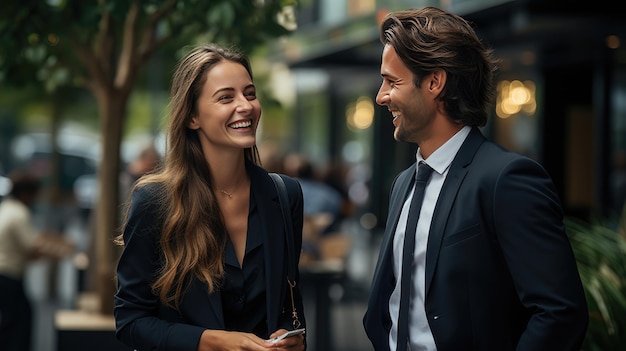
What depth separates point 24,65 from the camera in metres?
7.35

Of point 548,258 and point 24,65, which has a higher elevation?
point 24,65

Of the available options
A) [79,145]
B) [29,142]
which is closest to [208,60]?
[79,145]

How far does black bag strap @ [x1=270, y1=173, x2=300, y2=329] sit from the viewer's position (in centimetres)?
336

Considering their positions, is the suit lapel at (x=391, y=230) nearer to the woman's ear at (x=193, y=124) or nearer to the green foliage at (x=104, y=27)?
the woman's ear at (x=193, y=124)

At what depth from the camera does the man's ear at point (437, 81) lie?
10.1 feet

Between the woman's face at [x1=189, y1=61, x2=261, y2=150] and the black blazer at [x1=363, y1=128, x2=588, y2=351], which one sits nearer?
the black blazer at [x1=363, y1=128, x2=588, y2=351]

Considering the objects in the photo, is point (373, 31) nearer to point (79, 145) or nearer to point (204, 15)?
point (204, 15)

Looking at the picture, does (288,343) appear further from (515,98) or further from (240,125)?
(515,98)

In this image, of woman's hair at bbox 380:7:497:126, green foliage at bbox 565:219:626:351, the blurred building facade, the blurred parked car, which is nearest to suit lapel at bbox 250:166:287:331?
woman's hair at bbox 380:7:497:126

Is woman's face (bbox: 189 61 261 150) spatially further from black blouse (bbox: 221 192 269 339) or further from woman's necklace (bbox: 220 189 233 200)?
black blouse (bbox: 221 192 269 339)

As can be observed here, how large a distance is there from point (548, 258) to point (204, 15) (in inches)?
169

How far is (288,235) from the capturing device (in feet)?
11.2

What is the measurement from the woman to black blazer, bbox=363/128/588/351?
0.56 m

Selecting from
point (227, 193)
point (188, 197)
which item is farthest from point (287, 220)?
point (188, 197)
